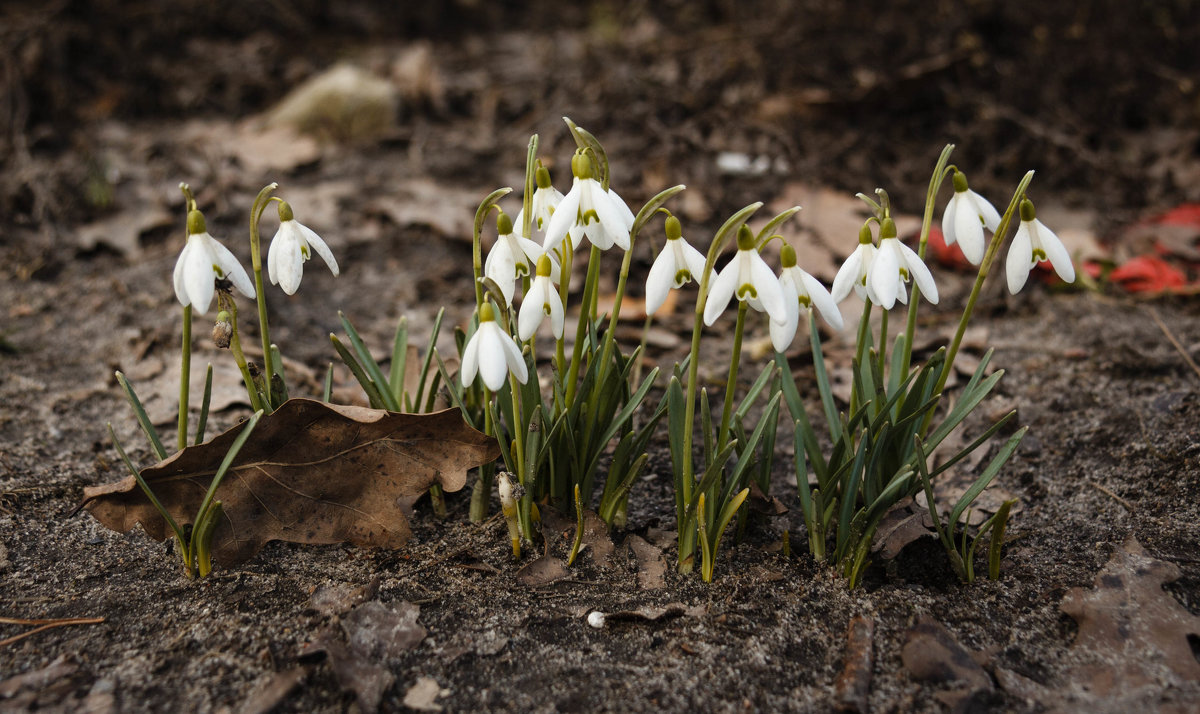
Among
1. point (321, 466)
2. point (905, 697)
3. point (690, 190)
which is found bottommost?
point (905, 697)

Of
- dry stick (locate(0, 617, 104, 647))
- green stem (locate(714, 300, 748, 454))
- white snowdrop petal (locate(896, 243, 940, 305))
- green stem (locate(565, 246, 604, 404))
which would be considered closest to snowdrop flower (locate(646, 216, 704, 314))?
green stem (locate(714, 300, 748, 454))

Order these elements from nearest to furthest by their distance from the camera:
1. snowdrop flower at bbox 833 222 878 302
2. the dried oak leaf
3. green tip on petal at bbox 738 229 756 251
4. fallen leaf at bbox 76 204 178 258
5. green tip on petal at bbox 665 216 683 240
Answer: green tip on petal at bbox 738 229 756 251
green tip on petal at bbox 665 216 683 240
snowdrop flower at bbox 833 222 878 302
the dried oak leaf
fallen leaf at bbox 76 204 178 258

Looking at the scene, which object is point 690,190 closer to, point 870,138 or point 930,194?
point 870,138

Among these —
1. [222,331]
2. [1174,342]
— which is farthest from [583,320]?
[1174,342]

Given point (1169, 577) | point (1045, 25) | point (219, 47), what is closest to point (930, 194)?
point (1169, 577)

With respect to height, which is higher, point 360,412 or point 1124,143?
point 1124,143

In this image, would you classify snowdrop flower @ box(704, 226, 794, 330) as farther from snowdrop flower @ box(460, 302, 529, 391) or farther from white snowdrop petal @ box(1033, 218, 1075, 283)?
white snowdrop petal @ box(1033, 218, 1075, 283)
